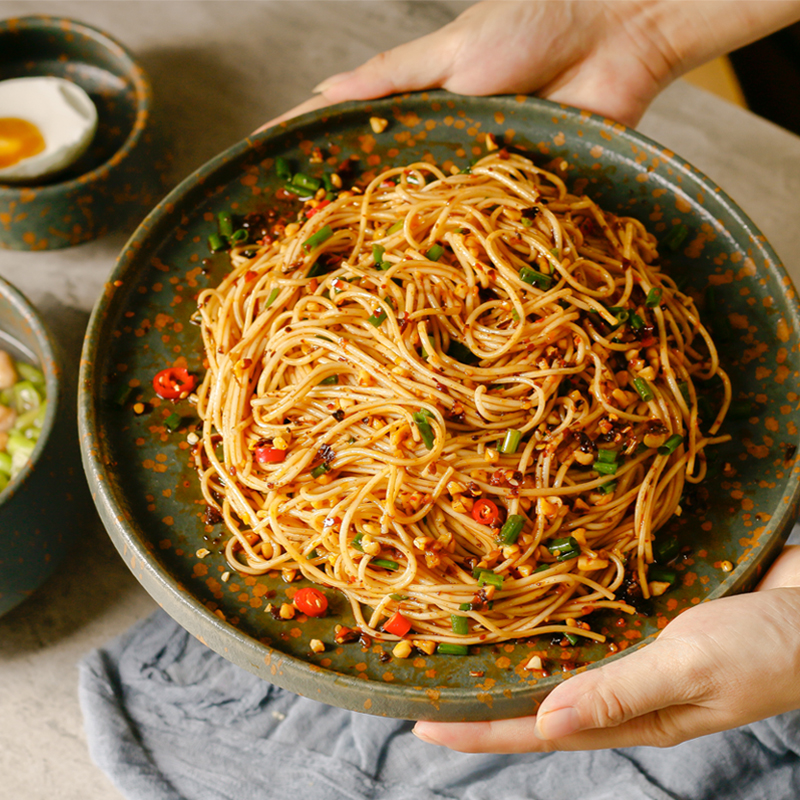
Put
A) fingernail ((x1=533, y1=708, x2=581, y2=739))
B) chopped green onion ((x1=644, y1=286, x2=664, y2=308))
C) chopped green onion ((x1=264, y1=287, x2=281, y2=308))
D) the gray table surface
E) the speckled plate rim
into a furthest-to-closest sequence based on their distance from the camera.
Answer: the speckled plate rim → the gray table surface → chopped green onion ((x1=264, y1=287, x2=281, y2=308)) → chopped green onion ((x1=644, y1=286, x2=664, y2=308)) → fingernail ((x1=533, y1=708, x2=581, y2=739))

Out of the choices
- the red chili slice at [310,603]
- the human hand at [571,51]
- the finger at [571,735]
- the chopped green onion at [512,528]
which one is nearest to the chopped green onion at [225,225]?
the human hand at [571,51]

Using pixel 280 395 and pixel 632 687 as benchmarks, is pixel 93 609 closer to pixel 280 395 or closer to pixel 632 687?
pixel 280 395

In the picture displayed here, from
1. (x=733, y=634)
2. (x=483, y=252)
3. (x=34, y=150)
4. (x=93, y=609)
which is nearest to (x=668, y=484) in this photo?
(x=733, y=634)

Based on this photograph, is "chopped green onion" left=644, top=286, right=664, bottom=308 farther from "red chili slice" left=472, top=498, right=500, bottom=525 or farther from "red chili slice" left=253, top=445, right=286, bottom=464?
"red chili slice" left=253, top=445, right=286, bottom=464

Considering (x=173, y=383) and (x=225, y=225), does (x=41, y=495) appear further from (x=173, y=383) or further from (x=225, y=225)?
(x=225, y=225)

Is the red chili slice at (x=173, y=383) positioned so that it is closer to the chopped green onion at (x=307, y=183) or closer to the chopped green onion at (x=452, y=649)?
the chopped green onion at (x=307, y=183)

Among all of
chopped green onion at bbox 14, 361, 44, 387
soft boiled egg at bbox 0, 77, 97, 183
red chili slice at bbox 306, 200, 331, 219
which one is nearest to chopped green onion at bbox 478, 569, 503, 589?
red chili slice at bbox 306, 200, 331, 219
